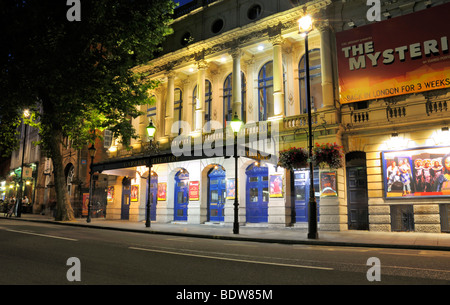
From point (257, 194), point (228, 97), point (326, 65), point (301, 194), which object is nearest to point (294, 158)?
point (301, 194)

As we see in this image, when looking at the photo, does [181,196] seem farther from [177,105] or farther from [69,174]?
[69,174]

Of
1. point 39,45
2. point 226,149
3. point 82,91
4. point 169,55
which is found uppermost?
point 169,55

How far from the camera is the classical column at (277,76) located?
68.7ft

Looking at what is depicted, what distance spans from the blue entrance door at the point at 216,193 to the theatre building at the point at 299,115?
89mm

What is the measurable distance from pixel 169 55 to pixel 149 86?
16.4 ft

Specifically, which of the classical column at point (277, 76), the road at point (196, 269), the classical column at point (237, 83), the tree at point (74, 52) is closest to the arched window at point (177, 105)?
the tree at point (74, 52)

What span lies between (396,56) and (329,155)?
665cm

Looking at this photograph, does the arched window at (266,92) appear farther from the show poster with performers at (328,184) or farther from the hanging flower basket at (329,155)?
the hanging flower basket at (329,155)

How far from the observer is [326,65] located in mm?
19641

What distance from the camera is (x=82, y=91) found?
20.4 metres

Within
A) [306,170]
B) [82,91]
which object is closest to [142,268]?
[306,170]

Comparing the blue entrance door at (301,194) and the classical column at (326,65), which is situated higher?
the classical column at (326,65)
